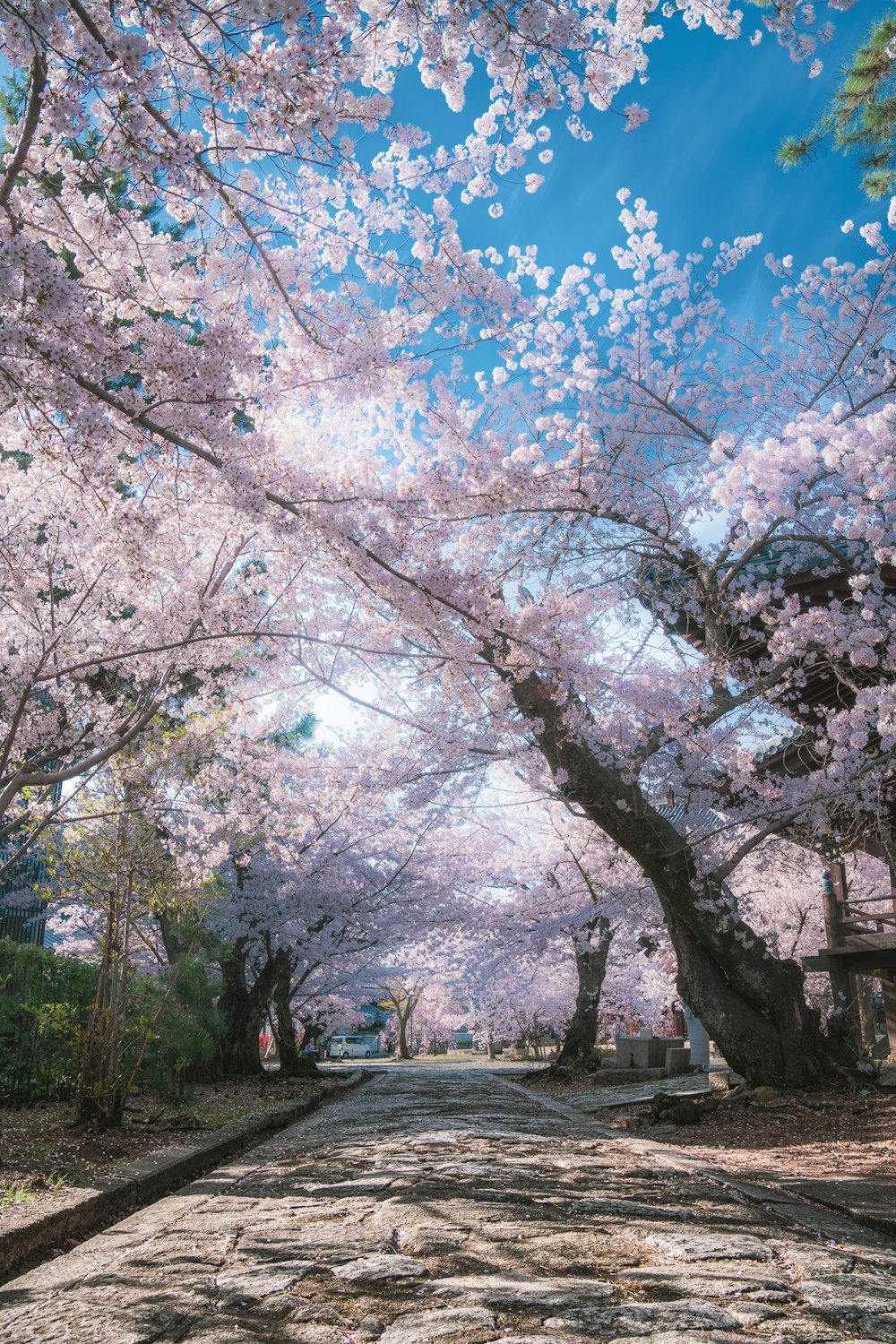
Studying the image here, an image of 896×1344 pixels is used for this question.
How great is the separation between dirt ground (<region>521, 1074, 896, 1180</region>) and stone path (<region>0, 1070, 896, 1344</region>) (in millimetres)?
1094

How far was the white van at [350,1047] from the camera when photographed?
143 feet

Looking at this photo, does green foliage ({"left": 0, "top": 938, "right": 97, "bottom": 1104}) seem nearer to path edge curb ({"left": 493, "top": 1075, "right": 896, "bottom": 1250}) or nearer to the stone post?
path edge curb ({"left": 493, "top": 1075, "right": 896, "bottom": 1250})

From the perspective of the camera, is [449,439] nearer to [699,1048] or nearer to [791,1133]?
[791,1133]

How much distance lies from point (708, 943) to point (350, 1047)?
41.0m

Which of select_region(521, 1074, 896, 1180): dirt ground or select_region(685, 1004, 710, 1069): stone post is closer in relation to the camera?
select_region(521, 1074, 896, 1180): dirt ground

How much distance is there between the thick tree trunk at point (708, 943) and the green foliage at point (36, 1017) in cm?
512

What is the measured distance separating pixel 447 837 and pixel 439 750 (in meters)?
9.38

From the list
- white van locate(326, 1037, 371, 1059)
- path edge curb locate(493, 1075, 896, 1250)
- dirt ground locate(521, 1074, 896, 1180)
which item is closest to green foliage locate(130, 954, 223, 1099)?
dirt ground locate(521, 1074, 896, 1180)

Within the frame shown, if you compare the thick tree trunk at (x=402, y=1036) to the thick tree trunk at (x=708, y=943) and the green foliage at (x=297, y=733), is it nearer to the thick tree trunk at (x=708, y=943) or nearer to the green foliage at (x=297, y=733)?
the green foliage at (x=297, y=733)

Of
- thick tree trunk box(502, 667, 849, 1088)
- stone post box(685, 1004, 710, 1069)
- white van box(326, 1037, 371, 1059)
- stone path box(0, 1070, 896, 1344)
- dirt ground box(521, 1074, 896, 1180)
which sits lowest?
white van box(326, 1037, 371, 1059)

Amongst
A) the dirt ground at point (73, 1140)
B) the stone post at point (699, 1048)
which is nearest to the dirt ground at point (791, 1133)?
the dirt ground at point (73, 1140)

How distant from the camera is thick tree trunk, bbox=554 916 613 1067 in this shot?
15617 mm

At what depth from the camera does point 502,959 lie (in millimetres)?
18156

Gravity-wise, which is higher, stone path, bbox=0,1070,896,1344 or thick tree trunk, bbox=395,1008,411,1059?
stone path, bbox=0,1070,896,1344
